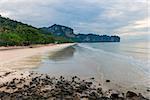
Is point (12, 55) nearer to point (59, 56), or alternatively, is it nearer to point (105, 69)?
point (59, 56)

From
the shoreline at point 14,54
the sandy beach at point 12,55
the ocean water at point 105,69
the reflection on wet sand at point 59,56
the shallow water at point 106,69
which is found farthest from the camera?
the reflection on wet sand at point 59,56

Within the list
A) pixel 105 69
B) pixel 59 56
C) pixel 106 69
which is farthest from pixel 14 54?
pixel 106 69

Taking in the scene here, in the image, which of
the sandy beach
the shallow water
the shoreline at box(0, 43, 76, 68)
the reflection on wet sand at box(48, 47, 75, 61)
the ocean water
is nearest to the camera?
the shallow water

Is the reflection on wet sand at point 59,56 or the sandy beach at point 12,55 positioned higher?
the sandy beach at point 12,55

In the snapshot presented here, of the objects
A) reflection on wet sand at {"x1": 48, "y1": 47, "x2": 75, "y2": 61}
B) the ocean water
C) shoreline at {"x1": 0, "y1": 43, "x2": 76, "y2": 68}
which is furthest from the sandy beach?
reflection on wet sand at {"x1": 48, "y1": 47, "x2": 75, "y2": 61}

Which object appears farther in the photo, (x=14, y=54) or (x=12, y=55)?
(x=14, y=54)

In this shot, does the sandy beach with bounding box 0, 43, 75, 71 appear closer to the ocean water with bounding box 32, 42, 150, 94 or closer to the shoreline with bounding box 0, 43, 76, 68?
the shoreline with bounding box 0, 43, 76, 68

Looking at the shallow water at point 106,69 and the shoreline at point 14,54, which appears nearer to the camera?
the shallow water at point 106,69

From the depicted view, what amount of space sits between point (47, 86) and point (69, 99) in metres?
5.25

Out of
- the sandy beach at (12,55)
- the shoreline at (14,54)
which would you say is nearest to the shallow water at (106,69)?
the sandy beach at (12,55)

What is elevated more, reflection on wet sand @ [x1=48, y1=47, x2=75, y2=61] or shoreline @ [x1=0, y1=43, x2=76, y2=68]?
shoreline @ [x1=0, y1=43, x2=76, y2=68]

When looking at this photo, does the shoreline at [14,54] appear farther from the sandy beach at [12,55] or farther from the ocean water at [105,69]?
the ocean water at [105,69]

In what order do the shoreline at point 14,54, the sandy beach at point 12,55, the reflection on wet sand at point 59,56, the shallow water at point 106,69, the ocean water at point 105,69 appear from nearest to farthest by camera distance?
the shallow water at point 106,69
the ocean water at point 105,69
the sandy beach at point 12,55
the shoreline at point 14,54
the reflection on wet sand at point 59,56

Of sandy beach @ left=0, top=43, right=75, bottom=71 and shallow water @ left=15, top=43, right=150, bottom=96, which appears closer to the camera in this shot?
shallow water @ left=15, top=43, right=150, bottom=96
